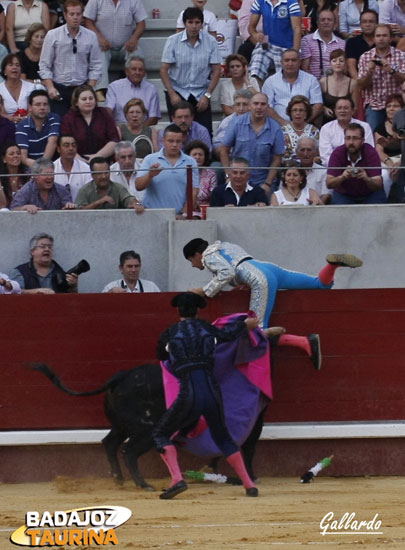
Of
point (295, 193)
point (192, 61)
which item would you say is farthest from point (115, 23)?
point (295, 193)

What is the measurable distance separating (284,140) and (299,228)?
125cm

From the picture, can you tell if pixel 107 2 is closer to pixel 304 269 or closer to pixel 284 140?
pixel 284 140

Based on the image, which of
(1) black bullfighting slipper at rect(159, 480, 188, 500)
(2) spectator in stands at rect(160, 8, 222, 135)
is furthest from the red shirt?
(1) black bullfighting slipper at rect(159, 480, 188, 500)

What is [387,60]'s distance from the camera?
12.1m

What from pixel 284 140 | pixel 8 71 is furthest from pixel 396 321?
pixel 8 71

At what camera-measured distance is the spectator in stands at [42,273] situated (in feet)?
32.1

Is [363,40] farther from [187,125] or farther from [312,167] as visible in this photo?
[312,167]

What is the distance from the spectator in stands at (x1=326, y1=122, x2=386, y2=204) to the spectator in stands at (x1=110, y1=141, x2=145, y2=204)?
135 cm

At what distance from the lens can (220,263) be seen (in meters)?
9.14

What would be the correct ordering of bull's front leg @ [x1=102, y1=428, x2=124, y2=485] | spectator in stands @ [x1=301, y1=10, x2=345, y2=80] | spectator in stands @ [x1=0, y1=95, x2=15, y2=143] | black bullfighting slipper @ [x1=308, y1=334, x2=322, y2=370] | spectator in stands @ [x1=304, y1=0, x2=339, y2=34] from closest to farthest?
bull's front leg @ [x1=102, y1=428, x2=124, y2=485] → black bullfighting slipper @ [x1=308, y1=334, x2=322, y2=370] → spectator in stands @ [x1=0, y1=95, x2=15, y2=143] → spectator in stands @ [x1=301, y1=10, x2=345, y2=80] → spectator in stands @ [x1=304, y1=0, x2=339, y2=34]

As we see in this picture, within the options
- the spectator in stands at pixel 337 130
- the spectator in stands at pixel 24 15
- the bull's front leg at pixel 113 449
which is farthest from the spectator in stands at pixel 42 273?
the spectator in stands at pixel 24 15

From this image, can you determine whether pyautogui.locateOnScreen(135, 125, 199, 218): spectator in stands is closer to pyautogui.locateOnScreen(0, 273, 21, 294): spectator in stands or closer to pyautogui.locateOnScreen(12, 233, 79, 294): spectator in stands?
pyautogui.locateOnScreen(12, 233, 79, 294): spectator in stands

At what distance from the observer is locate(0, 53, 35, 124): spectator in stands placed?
11.8 m

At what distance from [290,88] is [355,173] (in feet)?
6.15
